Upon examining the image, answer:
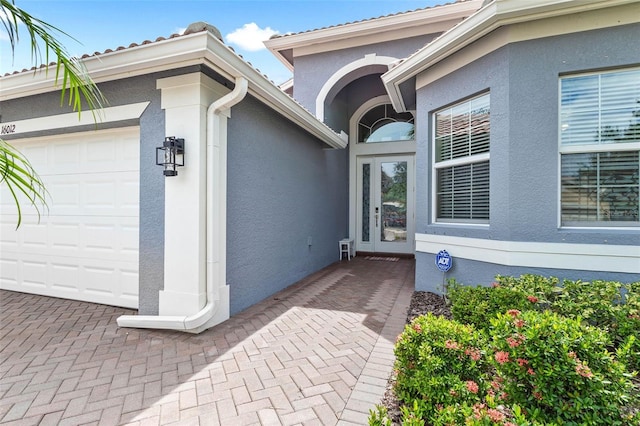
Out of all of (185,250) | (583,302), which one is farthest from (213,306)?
(583,302)

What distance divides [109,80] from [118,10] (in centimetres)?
133

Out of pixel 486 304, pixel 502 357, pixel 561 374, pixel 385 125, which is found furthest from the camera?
pixel 385 125

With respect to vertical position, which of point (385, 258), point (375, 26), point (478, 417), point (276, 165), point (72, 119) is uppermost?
point (375, 26)

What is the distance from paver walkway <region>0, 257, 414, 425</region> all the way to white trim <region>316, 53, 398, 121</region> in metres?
5.50

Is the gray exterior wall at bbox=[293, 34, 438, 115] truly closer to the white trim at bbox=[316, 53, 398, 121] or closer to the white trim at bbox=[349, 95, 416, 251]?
the white trim at bbox=[316, 53, 398, 121]

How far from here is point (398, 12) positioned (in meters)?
7.53

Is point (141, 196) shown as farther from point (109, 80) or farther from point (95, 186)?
point (109, 80)

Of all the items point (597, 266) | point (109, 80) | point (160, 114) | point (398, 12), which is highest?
point (398, 12)

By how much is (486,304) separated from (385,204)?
6.40m

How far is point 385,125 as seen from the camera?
376 inches

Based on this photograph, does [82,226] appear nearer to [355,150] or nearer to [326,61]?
[326,61]

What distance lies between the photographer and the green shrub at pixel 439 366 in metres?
2.03

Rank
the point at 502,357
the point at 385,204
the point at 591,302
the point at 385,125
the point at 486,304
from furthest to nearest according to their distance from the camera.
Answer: the point at 385,125, the point at 385,204, the point at 486,304, the point at 591,302, the point at 502,357

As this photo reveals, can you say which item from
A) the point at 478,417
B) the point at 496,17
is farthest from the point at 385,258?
the point at 478,417
